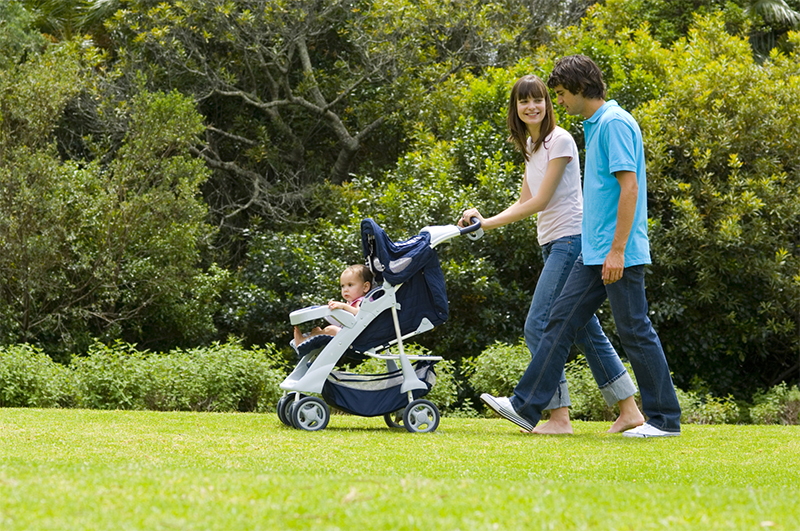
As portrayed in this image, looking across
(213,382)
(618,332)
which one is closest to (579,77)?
(618,332)

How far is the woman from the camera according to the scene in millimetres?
5105

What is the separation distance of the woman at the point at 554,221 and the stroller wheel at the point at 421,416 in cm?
66

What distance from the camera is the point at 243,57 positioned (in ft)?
46.3

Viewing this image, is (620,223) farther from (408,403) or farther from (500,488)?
(500,488)

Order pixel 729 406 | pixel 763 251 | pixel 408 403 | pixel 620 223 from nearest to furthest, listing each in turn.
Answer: pixel 620 223
pixel 408 403
pixel 729 406
pixel 763 251

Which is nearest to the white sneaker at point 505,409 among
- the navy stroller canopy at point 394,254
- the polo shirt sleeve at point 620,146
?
the navy stroller canopy at point 394,254

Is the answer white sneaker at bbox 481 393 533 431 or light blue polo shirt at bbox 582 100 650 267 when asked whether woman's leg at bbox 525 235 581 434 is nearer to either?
light blue polo shirt at bbox 582 100 650 267

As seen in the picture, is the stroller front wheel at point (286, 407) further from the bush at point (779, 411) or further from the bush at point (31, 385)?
the bush at point (779, 411)

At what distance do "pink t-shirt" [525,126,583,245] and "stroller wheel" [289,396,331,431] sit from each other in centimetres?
176

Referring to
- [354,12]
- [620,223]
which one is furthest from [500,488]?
[354,12]

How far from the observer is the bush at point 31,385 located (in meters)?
7.27

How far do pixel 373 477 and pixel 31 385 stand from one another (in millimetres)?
5391

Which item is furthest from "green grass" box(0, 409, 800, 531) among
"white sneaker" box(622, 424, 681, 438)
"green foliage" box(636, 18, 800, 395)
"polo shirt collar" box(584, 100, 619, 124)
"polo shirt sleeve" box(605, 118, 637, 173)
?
"green foliage" box(636, 18, 800, 395)

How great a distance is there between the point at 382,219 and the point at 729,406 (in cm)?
452
